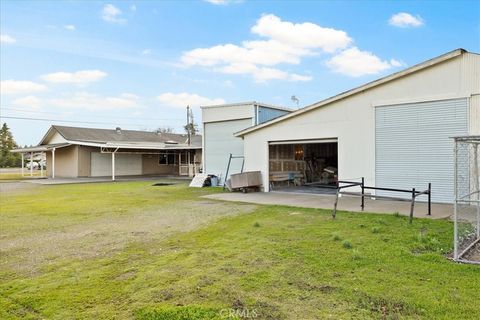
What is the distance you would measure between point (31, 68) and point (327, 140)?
21.8 metres

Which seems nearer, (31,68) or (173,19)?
(173,19)

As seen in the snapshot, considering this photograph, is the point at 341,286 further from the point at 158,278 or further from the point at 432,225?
the point at 432,225

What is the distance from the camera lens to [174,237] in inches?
265

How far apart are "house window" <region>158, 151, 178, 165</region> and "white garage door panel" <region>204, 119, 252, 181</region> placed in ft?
46.9

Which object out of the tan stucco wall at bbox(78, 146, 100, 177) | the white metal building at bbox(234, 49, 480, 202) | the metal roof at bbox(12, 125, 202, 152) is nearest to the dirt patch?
the white metal building at bbox(234, 49, 480, 202)

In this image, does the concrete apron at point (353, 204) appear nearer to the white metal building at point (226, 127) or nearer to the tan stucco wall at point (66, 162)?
the white metal building at point (226, 127)

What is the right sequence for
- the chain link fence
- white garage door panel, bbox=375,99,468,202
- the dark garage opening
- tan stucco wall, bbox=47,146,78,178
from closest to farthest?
the chain link fence → white garage door panel, bbox=375,99,468,202 → the dark garage opening → tan stucco wall, bbox=47,146,78,178

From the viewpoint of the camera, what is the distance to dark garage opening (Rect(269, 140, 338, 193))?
16.6 meters

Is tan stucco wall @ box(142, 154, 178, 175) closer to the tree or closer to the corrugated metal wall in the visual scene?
the corrugated metal wall

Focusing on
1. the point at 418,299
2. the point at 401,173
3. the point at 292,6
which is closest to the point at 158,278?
the point at 418,299

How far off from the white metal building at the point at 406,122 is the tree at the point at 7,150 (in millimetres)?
56810

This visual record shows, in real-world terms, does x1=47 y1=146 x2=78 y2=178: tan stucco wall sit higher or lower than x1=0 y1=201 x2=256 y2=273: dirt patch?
higher

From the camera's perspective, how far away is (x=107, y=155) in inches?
1140

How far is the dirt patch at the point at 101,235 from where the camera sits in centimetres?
552
